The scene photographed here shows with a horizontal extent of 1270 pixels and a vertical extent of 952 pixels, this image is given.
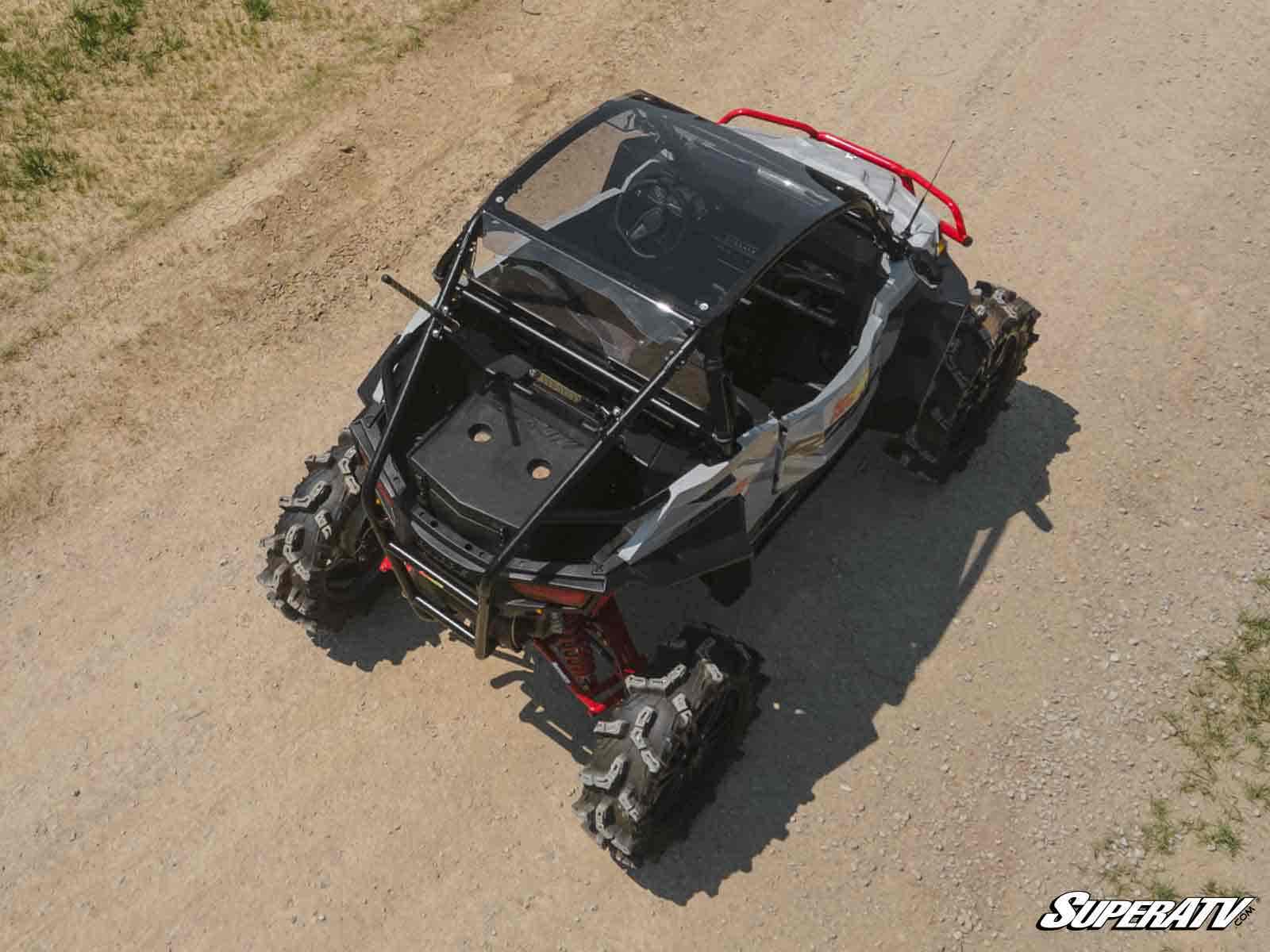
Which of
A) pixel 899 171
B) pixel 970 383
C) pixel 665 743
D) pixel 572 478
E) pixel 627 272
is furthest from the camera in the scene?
pixel 899 171

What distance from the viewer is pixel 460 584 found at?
5848 millimetres

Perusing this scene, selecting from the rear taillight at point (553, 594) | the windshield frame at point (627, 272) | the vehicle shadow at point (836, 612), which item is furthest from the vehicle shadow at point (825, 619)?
the windshield frame at point (627, 272)

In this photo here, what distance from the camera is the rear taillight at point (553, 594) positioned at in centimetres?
562

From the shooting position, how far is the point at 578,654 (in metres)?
6.56

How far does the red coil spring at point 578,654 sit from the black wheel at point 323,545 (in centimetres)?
150

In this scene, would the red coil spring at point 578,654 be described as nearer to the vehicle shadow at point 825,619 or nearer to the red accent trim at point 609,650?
the red accent trim at point 609,650

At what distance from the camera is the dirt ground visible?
21.3 feet

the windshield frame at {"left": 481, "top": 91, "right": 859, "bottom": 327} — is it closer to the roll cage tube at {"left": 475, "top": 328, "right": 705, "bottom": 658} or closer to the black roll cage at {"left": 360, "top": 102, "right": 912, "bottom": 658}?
the black roll cage at {"left": 360, "top": 102, "right": 912, "bottom": 658}

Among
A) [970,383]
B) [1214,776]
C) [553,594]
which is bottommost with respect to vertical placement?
[1214,776]

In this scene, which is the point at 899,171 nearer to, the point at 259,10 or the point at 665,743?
the point at 665,743

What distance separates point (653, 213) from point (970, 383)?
2738mm

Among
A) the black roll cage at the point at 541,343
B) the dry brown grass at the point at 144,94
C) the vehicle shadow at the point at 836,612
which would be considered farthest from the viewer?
the dry brown grass at the point at 144,94

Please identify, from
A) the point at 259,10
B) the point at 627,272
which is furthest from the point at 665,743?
the point at 259,10

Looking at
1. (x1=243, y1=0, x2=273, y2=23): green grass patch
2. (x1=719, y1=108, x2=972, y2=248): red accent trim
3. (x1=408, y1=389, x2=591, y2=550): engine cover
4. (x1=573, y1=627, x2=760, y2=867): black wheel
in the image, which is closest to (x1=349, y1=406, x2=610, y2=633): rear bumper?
(x1=408, y1=389, x2=591, y2=550): engine cover
